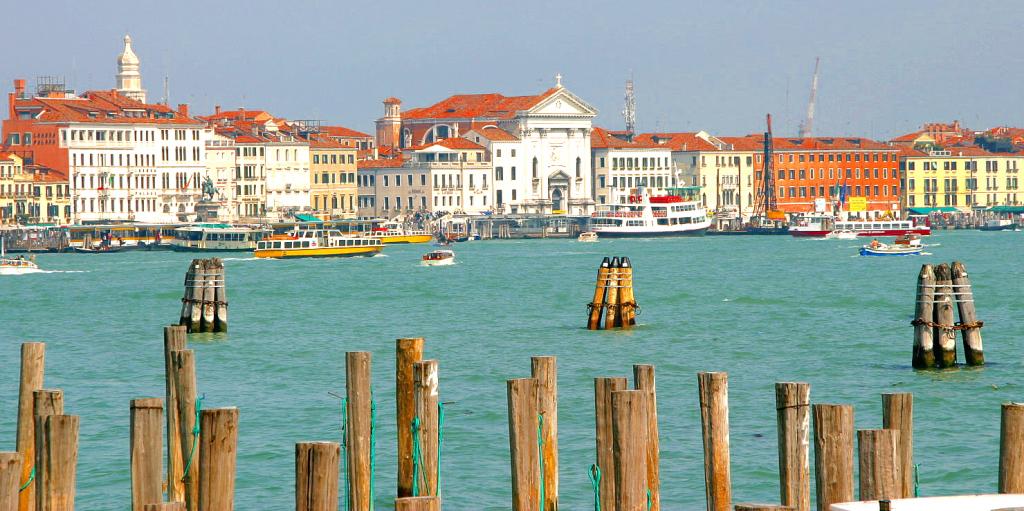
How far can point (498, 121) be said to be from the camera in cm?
13512

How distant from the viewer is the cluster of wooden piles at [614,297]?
31091mm

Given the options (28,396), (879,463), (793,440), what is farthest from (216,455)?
(879,463)

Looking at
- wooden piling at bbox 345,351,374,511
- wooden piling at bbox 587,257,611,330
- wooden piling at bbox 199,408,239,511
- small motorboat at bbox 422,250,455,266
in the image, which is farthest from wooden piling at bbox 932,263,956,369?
small motorboat at bbox 422,250,455,266

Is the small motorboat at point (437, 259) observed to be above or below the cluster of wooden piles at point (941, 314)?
below

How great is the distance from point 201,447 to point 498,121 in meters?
126

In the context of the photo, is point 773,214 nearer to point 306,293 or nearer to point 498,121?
point 498,121

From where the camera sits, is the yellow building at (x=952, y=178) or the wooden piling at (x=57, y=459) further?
the yellow building at (x=952, y=178)

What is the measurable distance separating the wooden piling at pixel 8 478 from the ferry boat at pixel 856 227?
103432 mm

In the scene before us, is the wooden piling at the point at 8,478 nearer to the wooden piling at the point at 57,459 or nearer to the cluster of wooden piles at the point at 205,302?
the wooden piling at the point at 57,459

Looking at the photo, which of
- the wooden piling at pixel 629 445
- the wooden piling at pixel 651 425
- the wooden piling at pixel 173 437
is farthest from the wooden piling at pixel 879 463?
the wooden piling at pixel 173 437

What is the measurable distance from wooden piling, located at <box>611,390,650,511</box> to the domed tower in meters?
118

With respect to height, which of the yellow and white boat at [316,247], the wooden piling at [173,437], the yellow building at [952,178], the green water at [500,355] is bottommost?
the green water at [500,355]

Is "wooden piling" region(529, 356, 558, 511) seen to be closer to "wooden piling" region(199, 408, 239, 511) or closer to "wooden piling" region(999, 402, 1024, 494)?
"wooden piling" region(199, 408, 239, 511)

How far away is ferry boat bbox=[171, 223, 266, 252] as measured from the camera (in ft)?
317
